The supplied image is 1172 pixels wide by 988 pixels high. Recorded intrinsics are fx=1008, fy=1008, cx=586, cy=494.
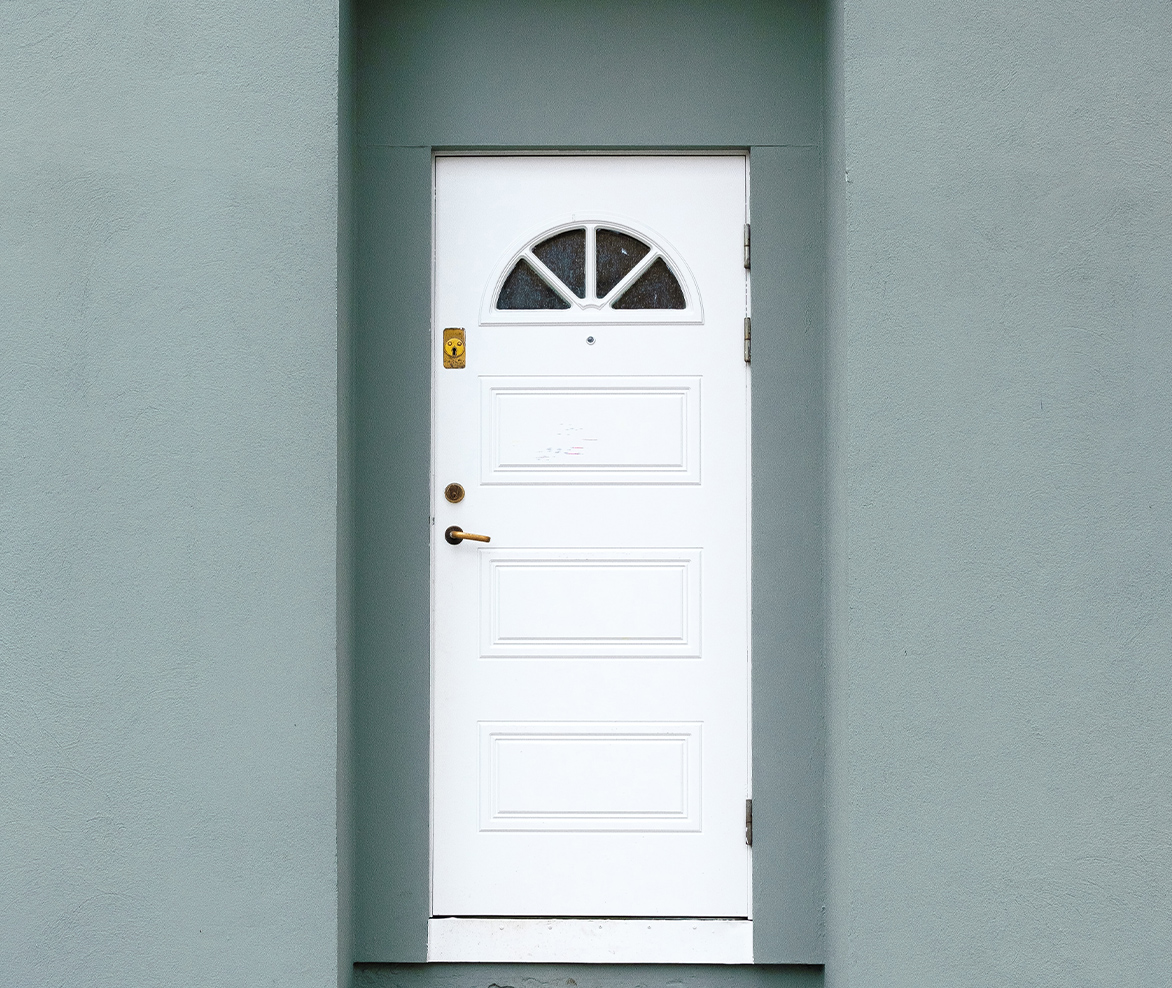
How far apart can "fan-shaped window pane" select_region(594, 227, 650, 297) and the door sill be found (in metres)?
1.88

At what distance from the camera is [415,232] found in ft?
9.74

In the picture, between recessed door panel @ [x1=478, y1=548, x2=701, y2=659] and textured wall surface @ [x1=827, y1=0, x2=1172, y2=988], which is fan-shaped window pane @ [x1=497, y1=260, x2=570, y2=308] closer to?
recessed door panel @ [x1=478, y1=548, x2=701, y2=659]

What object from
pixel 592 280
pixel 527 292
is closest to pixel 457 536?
pixel 527 292

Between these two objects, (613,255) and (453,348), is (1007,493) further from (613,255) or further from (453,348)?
(453,348)

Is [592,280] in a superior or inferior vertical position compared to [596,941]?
superior

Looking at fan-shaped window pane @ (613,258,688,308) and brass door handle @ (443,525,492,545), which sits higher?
fan-shaped window pane @ (613,258,688,308)

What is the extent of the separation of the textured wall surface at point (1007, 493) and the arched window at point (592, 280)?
1.91 feet

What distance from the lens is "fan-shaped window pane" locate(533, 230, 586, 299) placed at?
304 centimetres

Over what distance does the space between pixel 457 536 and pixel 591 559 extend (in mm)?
404

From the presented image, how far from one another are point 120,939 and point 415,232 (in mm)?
2117

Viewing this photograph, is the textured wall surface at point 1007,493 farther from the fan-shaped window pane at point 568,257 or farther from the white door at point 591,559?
the fan-shaped window pane at point 568,257

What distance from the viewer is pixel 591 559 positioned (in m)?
3.01

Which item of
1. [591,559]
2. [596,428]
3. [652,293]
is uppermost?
[652,293]

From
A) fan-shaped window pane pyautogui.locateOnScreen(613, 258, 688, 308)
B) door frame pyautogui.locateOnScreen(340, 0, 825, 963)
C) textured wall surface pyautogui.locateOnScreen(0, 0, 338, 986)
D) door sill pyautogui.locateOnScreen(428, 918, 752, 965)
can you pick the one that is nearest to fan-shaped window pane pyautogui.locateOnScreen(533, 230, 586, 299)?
fan-shaped window pane pyautogui.locateOnScreen(613, 258, 688, 308)
